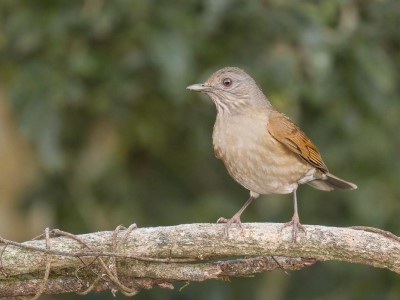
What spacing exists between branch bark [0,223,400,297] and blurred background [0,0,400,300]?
2212 millimetres

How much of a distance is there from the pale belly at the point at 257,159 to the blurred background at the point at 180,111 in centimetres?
95

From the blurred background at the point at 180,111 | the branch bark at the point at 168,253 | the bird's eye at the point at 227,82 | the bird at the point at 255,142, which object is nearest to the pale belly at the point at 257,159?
the bird at the point at 255,142

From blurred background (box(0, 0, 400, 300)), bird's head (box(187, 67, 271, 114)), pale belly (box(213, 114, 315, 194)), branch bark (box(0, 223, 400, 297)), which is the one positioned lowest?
branch bark (box(0, 223, 400, 297))

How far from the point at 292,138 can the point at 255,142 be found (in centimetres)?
27

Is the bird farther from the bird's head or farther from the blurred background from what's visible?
the blurred background

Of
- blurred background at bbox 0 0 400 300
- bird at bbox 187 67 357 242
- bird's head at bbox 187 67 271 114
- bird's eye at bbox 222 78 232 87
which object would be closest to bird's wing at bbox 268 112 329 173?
bird at bbox 187 67 357 242

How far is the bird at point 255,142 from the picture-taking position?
648 centimetres

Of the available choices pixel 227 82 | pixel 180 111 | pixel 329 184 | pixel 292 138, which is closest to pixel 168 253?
pixel 292 138

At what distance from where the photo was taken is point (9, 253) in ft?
17.4

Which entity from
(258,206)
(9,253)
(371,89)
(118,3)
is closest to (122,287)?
(9,253)

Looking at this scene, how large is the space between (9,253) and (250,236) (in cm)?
112

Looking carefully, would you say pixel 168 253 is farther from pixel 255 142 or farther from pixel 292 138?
pixel 292 138

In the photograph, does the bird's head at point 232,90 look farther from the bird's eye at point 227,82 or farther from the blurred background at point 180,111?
the blurred background at point 180,111

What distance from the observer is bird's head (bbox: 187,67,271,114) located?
6.84 m
